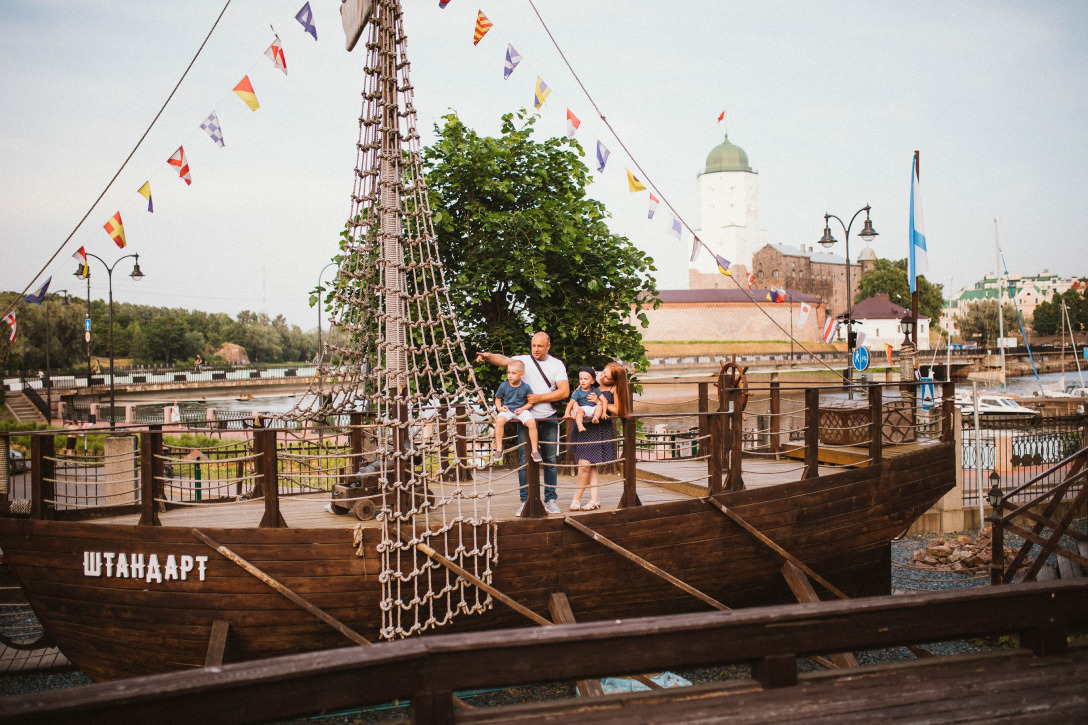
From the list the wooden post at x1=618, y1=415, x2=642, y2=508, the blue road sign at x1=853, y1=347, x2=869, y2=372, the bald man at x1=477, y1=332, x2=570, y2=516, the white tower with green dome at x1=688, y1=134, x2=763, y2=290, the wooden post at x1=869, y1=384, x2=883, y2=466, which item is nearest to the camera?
the wooden post at x1=618, y1=415, x2=642, y2=508

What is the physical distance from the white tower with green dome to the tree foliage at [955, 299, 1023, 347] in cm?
2633

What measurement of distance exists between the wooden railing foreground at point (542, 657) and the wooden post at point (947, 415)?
5.56m

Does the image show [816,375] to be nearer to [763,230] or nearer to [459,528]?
[763,230]

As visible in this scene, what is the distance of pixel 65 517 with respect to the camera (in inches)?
235

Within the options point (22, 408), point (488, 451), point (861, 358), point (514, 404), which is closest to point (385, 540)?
point (488, 451)

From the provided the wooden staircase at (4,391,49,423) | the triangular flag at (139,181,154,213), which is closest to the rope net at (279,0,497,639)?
the triangular flag at (139,181,154,213)

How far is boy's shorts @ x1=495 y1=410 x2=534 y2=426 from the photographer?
5773 millimetres

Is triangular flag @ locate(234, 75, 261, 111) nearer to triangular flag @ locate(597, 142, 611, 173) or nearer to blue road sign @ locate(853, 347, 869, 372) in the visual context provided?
triangular flag @ locate(597, 142, 611, 173)

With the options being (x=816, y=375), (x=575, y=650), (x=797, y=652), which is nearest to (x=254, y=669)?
(x=575, y=650)

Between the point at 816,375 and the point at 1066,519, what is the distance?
55.1m

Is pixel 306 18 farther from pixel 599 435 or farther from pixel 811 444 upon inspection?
pixel 811 444

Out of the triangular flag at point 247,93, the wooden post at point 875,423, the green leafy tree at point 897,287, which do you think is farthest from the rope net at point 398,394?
the green leafy tree at point 897,287

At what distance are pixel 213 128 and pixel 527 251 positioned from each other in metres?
4.28

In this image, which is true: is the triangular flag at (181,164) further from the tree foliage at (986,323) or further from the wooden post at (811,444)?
the tree foliage at (986,323)
